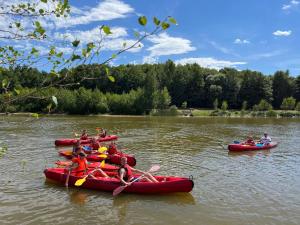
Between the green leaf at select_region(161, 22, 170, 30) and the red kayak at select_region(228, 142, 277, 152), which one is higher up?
the green leaf at select_region(161, 22, 170, 30)

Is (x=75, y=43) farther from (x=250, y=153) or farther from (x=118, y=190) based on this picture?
(x=250, y=153)

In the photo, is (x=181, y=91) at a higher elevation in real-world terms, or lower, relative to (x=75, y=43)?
higher

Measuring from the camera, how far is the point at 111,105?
73.9 m

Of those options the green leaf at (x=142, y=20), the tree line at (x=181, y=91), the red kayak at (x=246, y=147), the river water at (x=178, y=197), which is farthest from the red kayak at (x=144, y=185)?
the tree line at (x=181, y=91)

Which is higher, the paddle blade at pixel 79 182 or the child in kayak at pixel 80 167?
the child in kayak at pixel 80 167

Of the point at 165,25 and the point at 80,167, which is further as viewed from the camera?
the point at 80,167

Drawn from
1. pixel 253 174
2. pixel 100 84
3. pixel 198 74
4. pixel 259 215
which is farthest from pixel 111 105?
pixel 259 215

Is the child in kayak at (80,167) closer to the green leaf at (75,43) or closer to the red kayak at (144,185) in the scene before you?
the red kayak at (144,185)

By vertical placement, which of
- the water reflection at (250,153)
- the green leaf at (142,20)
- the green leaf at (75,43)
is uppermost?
the green leaf at (142,20)

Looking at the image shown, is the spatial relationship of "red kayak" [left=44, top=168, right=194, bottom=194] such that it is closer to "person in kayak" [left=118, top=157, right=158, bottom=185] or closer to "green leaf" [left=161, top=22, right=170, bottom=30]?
"person in kayak" [left=118, top=157, right=158, bottom=185]

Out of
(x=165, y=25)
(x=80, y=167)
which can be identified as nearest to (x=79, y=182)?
(x=80, y=167)

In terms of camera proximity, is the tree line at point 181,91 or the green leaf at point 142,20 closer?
the green leaf at point 142,20

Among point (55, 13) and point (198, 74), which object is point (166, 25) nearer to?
point (55, 13)

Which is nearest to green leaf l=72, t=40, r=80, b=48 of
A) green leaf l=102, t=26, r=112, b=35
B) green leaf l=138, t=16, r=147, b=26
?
green leaf l=102, t=26, r=112, b=35
